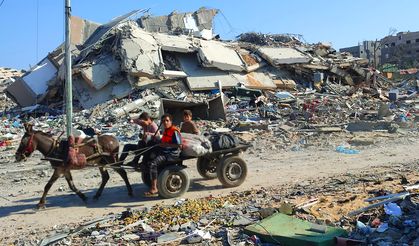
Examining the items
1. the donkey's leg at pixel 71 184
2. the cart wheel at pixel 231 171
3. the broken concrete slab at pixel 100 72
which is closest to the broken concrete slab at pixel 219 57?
the broken concrete slab at pixel 100 72

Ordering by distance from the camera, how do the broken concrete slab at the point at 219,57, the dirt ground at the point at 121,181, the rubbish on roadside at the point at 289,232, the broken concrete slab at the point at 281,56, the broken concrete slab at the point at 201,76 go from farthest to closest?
the broken concrete slab at the point at 281,56
the broken concrete slab at the point at 219,57
the broken concrete slab at the point at 201,76
the dirt ground at the point at 121,181
the rubbish on roadside at the point at 289,232

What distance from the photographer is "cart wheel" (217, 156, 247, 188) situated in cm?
924

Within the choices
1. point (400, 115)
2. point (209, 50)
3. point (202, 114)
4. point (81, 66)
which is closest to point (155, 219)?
point (202, 114)

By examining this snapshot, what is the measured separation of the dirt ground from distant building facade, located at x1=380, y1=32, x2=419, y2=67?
163 ft

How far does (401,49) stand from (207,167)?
59.7 metres

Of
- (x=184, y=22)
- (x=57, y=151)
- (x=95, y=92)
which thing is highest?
(x=184, y=22)

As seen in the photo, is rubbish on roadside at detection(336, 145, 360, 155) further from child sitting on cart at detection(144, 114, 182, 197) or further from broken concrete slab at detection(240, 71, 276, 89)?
broken concrete slab at detection(240, 71, 276, 89)

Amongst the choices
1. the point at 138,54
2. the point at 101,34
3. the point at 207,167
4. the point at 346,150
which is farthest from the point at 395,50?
the point at 207,167

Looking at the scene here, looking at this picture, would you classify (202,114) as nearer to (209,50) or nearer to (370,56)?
(209,50)

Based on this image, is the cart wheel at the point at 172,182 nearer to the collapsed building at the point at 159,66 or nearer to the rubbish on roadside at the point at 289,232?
the rubbish on roadside at the point at 289,232

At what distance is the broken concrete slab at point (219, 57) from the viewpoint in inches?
915

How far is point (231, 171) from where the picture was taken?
9.35 metres

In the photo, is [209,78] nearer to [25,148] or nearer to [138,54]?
[138,54]

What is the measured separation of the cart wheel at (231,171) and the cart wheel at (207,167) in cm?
70
